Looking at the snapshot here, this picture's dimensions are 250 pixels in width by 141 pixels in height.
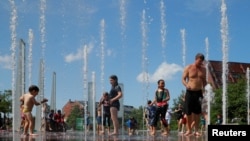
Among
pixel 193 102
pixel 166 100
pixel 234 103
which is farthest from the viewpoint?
pixel 234 103

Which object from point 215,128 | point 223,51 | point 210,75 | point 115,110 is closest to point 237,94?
point 210,75

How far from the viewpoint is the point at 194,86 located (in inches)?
409

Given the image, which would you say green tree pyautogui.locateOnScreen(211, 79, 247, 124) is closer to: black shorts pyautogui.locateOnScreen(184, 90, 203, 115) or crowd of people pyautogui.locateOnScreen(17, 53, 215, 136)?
crowd of people pyautogui.locateOnScreen(17, 53, 215, 136)

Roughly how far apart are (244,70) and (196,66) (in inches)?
3660

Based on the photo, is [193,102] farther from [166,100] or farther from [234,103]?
[234,103]

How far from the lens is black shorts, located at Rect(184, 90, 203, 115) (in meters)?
10.4

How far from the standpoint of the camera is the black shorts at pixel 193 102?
10359mm

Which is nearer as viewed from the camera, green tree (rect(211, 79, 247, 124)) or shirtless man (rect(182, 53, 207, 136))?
shirtless man (rect(182, 53, 207, 136))

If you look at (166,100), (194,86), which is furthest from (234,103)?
(194,86)

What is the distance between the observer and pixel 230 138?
5305 mm

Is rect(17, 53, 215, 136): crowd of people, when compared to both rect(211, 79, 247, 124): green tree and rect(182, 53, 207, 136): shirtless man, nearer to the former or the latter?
rect(182, 53, 207, 136): shirtless man

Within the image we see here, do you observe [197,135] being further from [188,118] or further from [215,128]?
[215,128]

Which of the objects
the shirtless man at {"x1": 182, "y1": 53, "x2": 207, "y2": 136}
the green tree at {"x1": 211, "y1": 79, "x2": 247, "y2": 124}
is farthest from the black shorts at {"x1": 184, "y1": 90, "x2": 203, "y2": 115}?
the green tree at {"x1": 211, "y1": 79, "x2": 247, "y2": 124}

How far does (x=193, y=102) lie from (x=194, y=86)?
351 millimetres
